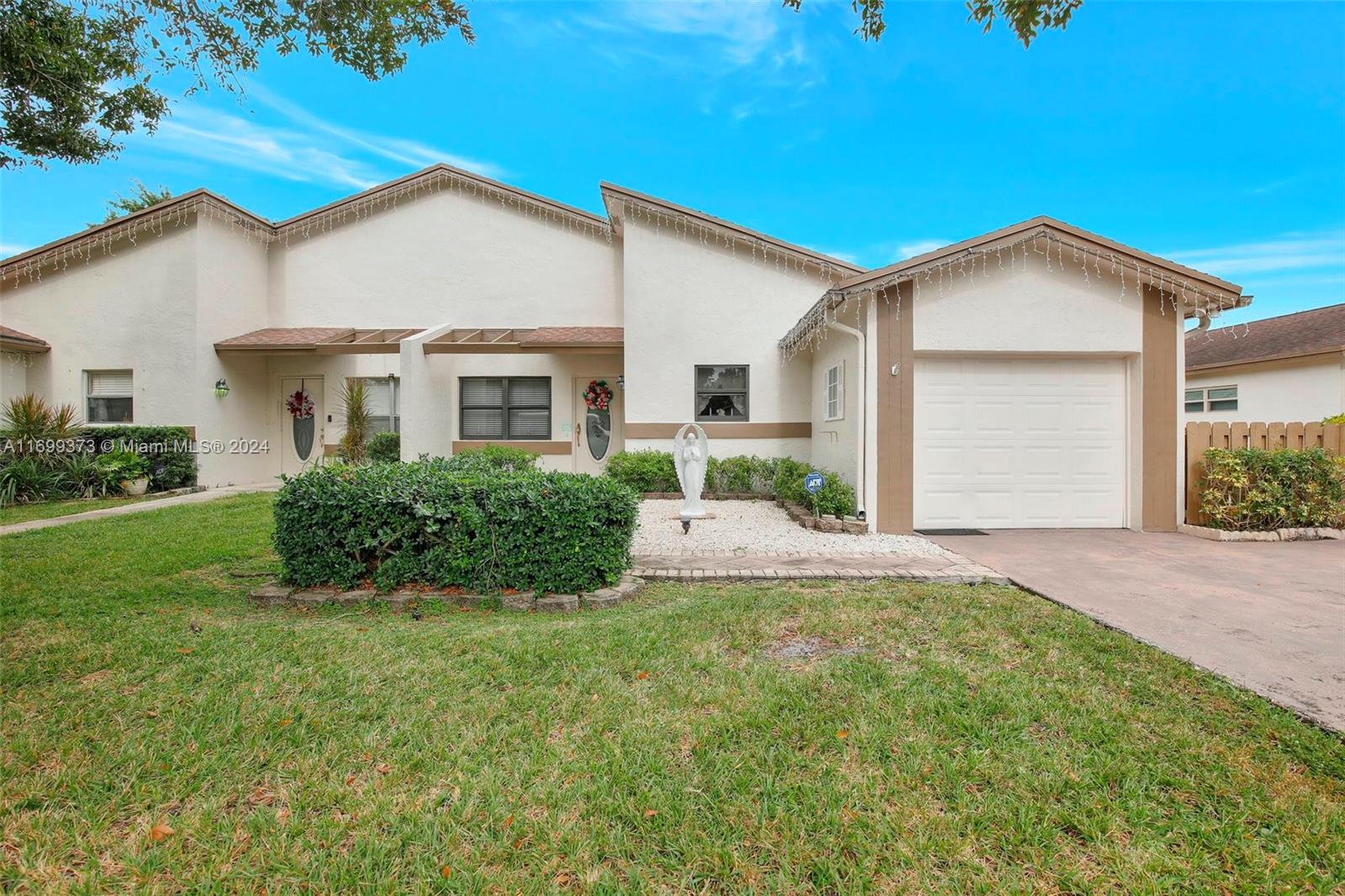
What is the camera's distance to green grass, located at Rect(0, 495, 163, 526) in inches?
349

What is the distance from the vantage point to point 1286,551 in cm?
665

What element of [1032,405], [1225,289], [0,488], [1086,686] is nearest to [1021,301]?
[1032,405]

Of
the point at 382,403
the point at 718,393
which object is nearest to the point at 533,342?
the point at 718,393

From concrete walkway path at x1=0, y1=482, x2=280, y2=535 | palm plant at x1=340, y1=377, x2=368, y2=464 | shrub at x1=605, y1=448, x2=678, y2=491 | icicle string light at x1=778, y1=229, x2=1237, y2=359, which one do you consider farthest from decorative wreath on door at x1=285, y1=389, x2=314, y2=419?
icicle string light at x1=778, y1=229, x2=1237, y2=359

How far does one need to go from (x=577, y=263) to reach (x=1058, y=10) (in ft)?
35.9

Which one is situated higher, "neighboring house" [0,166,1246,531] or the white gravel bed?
"neighboring house" [0,166,1246,531]

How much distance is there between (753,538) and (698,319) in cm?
588

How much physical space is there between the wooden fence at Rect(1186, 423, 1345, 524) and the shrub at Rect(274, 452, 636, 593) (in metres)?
8.05

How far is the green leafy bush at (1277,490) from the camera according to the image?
7.39 metres

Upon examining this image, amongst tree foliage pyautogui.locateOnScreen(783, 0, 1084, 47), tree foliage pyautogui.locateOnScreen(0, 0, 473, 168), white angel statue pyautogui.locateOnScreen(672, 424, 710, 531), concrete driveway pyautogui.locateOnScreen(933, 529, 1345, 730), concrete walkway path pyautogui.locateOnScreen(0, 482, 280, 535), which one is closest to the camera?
concrete driveway pyautogui.locateOnScreen(933, 529, 1345, 730)

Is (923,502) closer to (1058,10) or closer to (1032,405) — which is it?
(1032,405)

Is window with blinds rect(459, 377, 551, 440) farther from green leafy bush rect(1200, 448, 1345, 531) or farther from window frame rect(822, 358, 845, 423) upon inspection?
green leafy bush rect(1200, 448, 1345, 531)

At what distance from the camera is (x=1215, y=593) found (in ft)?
16.1

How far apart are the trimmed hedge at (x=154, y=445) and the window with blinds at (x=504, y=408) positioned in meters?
5.44
